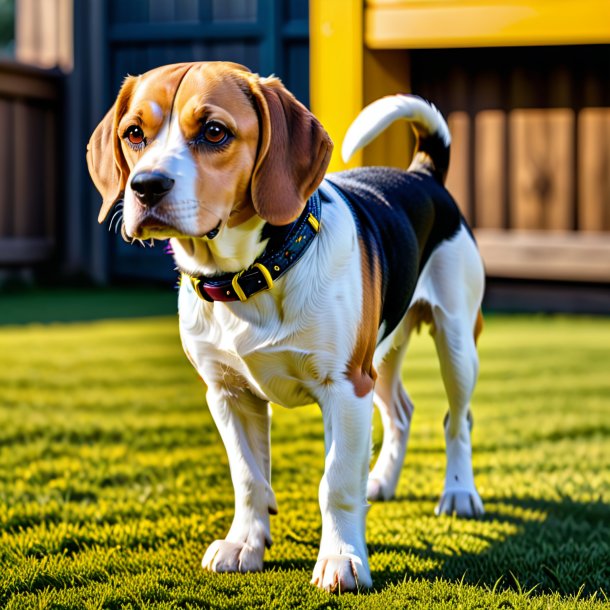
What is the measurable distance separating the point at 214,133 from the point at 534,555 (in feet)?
4.87

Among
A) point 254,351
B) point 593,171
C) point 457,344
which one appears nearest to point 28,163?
point 593,171

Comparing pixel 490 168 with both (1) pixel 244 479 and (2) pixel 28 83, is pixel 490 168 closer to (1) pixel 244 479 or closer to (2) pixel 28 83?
(2) pixel 28 83

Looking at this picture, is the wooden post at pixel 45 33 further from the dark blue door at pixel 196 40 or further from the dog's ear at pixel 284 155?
the dog's ear at pixel 284 155

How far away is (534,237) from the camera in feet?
28.5

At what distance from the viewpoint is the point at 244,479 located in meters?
3.13

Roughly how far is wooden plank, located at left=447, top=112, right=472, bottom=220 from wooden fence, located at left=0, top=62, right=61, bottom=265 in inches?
153

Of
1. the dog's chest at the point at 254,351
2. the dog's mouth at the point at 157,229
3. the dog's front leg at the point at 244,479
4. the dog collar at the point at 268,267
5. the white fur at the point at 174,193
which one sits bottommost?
the dog's front leg at the point at 244,479

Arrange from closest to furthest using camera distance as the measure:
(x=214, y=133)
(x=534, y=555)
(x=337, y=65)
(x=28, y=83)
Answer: (x=214, y=133) → (x=534, y=555) → (x=337, y=65) → (x=28, y=83)

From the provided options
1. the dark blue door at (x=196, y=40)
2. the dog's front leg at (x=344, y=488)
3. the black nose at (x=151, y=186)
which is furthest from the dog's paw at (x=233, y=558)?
the dark blue door at (x=196, y=40)

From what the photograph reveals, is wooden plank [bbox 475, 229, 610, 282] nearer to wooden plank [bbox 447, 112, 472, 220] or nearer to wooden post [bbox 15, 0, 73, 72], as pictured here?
wooden plank [bbox 447, 112, 472, 220]

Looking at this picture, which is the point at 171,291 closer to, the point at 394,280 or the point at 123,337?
the point at 123,337

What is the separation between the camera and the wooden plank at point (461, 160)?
29.0 ft

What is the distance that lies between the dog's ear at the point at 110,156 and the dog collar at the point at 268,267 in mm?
301

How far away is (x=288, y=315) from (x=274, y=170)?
1.19 feet
